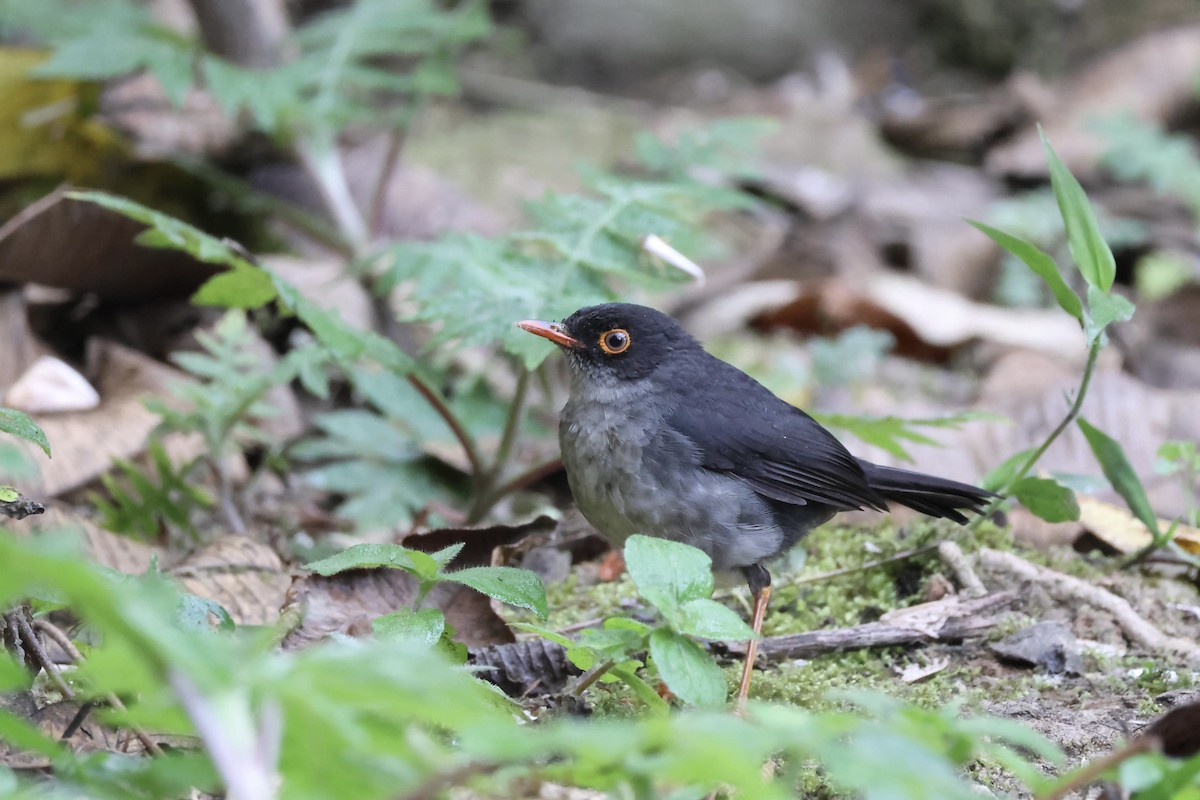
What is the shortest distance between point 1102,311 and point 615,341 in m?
1.59

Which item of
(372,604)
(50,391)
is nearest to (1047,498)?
(372,604)

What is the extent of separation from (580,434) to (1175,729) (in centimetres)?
206

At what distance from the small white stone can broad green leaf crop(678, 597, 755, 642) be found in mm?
2927

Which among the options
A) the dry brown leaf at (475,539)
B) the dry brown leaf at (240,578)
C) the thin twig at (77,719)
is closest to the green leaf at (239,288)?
the dry brown leaf at (240,578)

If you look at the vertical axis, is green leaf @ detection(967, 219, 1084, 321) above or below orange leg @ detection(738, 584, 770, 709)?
above

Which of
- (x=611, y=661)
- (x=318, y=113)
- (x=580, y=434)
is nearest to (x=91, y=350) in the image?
(x=318, y=113)

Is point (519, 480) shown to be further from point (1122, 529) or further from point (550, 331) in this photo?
point (1122, 529)

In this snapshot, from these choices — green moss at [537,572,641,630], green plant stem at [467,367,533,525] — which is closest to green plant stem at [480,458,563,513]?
green plant stem at [467,367,533,525]

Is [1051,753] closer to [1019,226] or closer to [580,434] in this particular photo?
[580,434]

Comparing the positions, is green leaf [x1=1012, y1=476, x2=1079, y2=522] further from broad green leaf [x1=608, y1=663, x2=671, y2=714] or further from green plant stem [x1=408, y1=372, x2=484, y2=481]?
green plant stem [x1=408, y1=372, x2=484, y2=481]

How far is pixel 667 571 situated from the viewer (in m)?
2.40

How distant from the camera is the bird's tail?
3.75m

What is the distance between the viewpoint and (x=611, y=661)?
2.54 metres

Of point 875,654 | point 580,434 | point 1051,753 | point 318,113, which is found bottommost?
point 875,654
